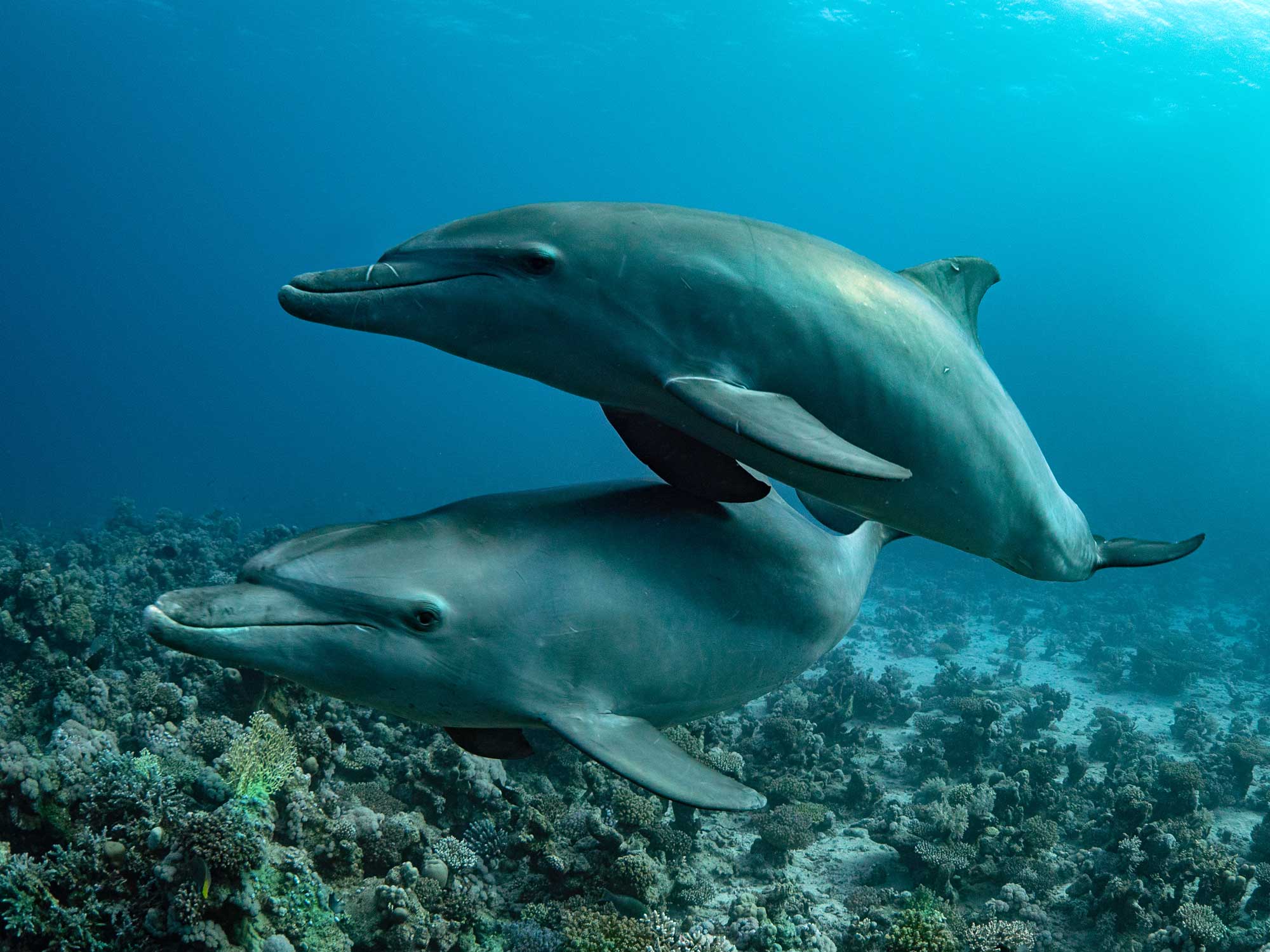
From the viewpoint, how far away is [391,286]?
9.04ft

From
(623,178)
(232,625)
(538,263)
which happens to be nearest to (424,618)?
(232,625)

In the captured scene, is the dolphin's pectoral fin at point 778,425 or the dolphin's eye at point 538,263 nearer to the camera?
the dolphin's pectoral fin at point 778,425

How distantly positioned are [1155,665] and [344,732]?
1808 centimetres

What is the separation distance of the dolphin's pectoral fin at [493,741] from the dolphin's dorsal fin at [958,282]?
2790mm

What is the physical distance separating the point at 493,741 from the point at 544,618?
75 cm

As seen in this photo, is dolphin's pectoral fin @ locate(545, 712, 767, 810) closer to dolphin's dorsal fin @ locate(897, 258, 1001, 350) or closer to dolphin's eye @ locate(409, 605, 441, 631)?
dolphin's eye @ locate(409, 605, 441, 631)

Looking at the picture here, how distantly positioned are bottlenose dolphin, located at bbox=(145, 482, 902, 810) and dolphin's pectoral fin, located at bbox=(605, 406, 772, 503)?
11 centimetres

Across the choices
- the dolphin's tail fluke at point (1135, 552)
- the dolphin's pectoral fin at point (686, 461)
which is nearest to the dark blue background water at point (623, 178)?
the dolphin's pectoral fin at point (686, 461)

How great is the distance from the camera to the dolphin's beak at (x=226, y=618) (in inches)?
94.0

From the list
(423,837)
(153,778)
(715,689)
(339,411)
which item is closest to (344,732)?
(423,837)

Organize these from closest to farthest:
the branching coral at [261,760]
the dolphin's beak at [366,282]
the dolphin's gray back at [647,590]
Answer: the dolphin's beak at [366,282] → the dolphin's gray back at [647,590] → the branching coral at [261,760]

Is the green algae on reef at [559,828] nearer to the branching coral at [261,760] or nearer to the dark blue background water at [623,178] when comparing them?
the branching coral at [261,760]

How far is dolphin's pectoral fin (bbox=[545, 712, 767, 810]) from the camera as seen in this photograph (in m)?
2.57

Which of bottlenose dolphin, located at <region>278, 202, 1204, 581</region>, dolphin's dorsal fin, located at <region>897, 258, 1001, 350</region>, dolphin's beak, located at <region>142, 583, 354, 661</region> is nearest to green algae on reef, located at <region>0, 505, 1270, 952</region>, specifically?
dolphin's beak, located at <region>142, 583, 354, 661</region>
